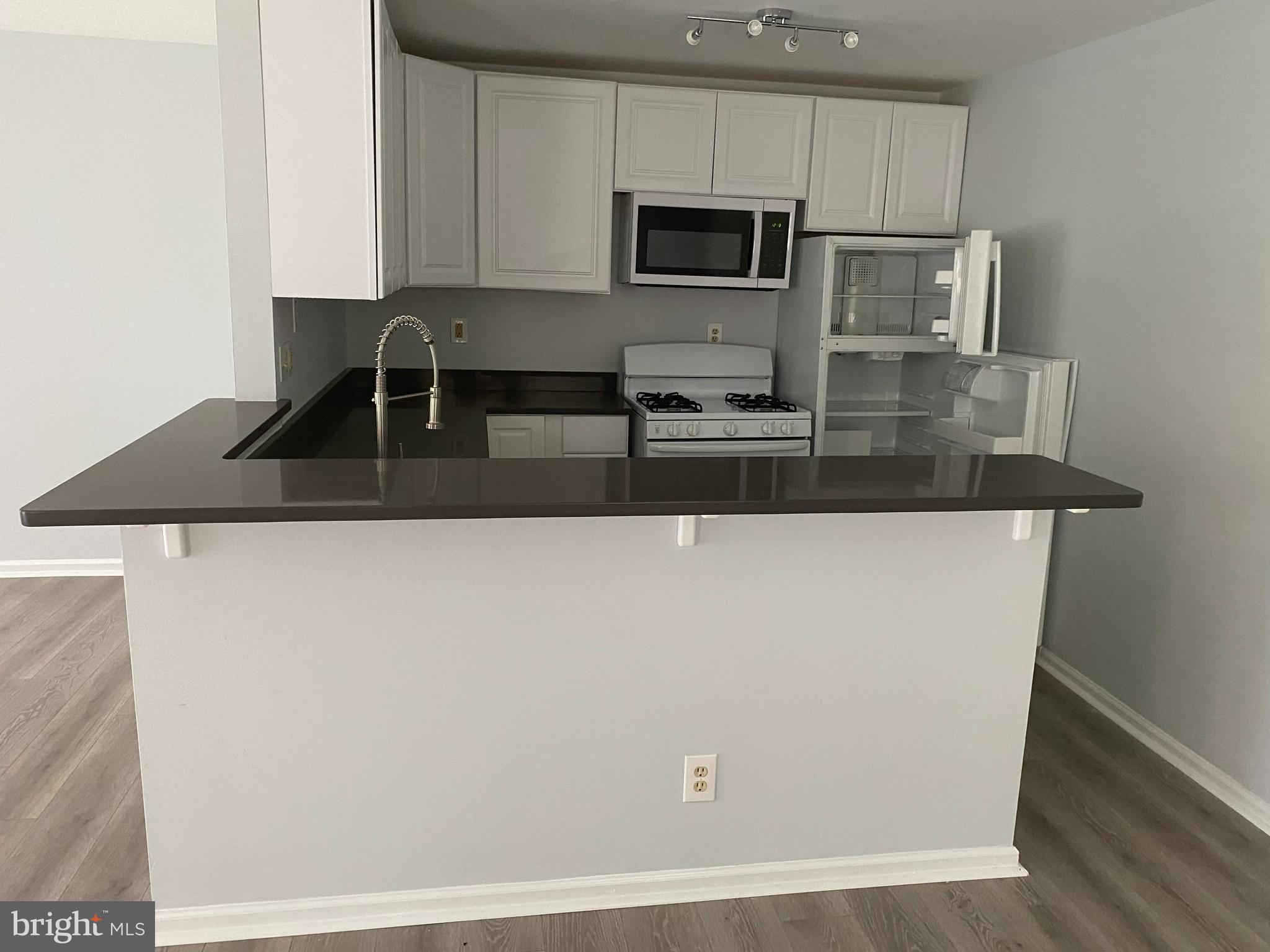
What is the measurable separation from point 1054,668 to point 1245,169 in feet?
5.92

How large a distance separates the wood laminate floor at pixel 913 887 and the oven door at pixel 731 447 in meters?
1.44

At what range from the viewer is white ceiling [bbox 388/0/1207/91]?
9.75 feet

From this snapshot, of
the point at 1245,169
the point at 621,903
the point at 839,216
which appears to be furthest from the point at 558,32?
the point at 621,903

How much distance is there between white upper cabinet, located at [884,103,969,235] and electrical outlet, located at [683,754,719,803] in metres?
2.81

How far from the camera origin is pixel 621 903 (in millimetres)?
2139

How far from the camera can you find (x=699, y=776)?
2.12 meters

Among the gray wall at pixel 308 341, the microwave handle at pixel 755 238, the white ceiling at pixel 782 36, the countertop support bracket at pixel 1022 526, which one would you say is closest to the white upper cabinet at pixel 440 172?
the white ceiling at pixel 782 36

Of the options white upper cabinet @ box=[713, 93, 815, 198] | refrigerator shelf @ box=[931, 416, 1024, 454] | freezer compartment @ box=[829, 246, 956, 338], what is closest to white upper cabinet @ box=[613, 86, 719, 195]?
white upper cabinet @ box=[713, 93, 815, 198]

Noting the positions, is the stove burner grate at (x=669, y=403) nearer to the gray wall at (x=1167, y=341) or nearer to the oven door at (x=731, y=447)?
the oven door at (x=731, y=447)

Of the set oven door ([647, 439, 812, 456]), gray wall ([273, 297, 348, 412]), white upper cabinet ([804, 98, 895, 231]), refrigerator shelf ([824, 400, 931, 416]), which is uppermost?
white upper cabinet ([804, 98, 895, 231])

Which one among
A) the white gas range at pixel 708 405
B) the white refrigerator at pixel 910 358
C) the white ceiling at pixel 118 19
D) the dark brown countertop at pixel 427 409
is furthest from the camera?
the white gas range at pixel 708 405

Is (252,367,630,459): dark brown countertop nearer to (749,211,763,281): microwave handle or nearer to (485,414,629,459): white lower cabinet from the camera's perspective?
(485,414,629,459): white lower cabinet

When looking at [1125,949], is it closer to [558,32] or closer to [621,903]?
[621,903]

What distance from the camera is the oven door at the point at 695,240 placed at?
157 inches
